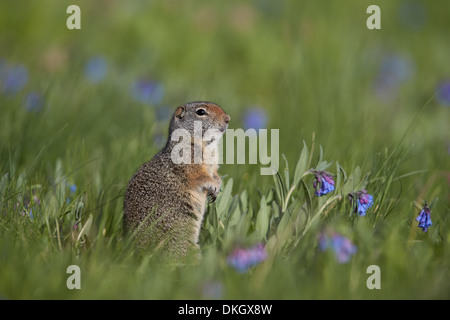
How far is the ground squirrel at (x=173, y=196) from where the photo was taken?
3615mm

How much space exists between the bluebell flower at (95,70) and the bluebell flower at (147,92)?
323 mm

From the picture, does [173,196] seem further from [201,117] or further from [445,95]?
[445,95]

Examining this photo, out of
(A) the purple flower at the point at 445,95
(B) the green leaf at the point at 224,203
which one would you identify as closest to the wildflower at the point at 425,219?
(B) the green leaf at the point at 224,203

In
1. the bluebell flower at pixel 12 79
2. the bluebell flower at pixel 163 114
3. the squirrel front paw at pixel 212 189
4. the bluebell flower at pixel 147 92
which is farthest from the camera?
the bluebell flower at pixel 147 92

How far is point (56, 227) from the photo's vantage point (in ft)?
11.6

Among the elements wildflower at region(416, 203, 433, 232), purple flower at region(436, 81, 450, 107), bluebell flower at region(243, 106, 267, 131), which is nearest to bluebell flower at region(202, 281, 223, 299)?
wildflower at region(416, 203, 433, 232)

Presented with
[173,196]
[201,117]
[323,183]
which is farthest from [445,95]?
[173,196]

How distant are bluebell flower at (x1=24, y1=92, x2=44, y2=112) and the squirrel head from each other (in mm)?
1318

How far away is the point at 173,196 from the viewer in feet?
12.5

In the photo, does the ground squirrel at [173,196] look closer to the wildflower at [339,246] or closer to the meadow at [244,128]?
the meadow at [244,128]

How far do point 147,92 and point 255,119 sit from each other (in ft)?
3.74
